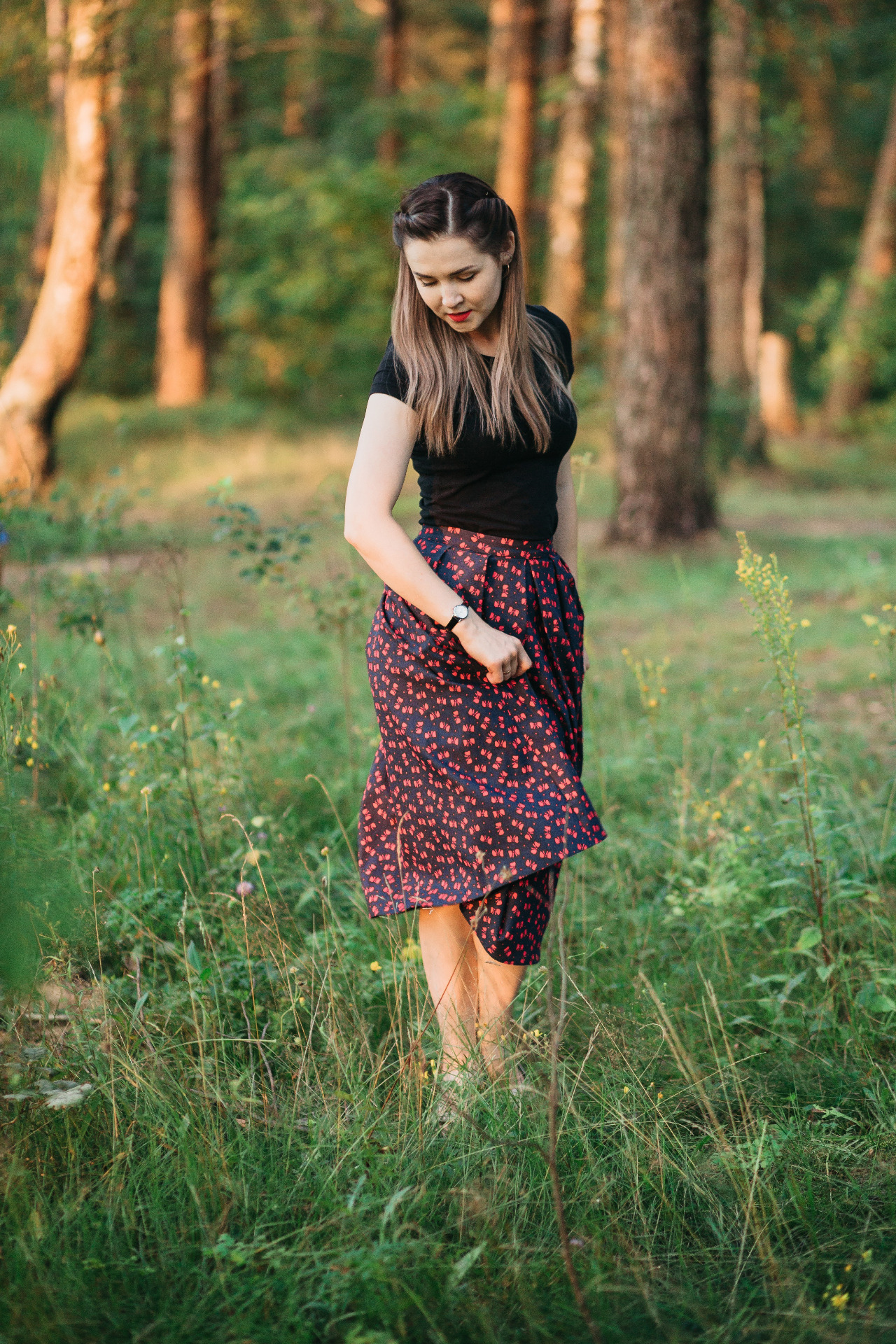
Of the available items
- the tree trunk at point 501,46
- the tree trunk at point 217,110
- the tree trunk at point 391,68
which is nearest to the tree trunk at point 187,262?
the tree trunk at point 217,110

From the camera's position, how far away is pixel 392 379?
222cm

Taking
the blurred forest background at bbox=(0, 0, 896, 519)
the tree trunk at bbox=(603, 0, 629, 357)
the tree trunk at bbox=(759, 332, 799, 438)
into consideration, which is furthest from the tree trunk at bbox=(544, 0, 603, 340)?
the tree trunk at bbox=(759, 332, 799, 438)

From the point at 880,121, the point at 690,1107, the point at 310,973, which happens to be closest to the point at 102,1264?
the point at 310,973

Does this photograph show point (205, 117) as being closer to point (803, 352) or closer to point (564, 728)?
point (564, 728)

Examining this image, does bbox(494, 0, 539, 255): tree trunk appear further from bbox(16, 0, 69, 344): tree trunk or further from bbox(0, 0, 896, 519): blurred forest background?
A: bbox(16, 0, 69, 344): tree trunk

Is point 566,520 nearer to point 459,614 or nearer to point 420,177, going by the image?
point 459,614

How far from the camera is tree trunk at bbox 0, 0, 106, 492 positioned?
8.45 metres

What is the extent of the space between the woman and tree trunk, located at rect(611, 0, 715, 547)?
5721 millimetres

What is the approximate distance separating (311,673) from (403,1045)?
343 cm

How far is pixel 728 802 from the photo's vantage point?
3.47 meters

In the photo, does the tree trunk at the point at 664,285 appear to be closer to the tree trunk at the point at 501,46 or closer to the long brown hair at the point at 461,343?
the long brown hair at the point at 461,343

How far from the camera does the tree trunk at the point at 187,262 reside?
15742 millimetres

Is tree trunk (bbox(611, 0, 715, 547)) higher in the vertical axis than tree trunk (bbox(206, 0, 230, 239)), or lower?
lower

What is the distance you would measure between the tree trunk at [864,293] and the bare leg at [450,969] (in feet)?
55.6
